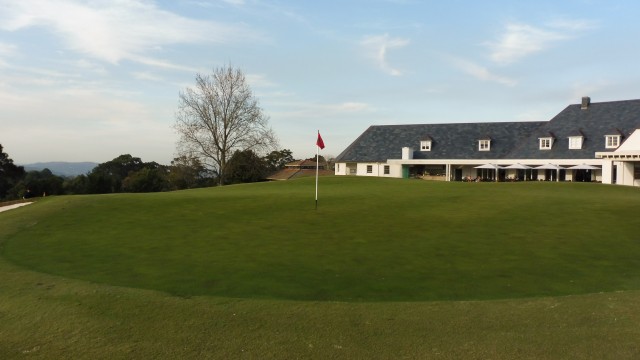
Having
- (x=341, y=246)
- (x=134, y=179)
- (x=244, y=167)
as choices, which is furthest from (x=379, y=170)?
(x=341, y=246)

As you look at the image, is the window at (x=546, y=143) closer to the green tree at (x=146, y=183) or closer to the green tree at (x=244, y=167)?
the green tree at (x=244, y=167)

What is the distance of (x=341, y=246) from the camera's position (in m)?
13.7

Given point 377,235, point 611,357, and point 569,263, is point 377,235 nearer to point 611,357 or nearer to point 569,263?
point 569,263

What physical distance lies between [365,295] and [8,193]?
7488 cm

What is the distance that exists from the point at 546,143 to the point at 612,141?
622cm

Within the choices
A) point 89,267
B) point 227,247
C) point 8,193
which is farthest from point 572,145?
point 8,193

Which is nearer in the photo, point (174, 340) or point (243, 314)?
point (174, 340)

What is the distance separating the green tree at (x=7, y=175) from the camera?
228 ft

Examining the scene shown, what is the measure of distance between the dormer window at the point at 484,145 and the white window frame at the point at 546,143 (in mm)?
6080

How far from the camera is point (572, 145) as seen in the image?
165 ft

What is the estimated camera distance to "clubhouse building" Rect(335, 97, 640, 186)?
47594mm

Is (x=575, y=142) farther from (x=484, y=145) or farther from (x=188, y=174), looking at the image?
(x=188, y=174)

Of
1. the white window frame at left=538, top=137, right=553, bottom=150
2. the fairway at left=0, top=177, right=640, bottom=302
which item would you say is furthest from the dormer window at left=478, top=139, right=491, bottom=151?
the fairway at left=0, top=177, right=640, bottom=302

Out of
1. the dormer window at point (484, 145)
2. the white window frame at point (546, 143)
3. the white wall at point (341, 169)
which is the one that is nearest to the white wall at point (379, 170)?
the white wall at point (341, 169)
